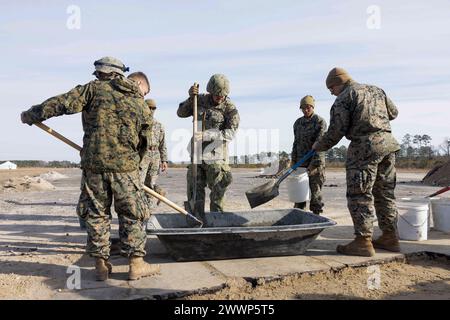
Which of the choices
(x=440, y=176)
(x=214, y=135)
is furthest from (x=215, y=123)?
(x=440, y=176)

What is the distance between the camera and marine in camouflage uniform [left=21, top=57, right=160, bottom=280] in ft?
11.7

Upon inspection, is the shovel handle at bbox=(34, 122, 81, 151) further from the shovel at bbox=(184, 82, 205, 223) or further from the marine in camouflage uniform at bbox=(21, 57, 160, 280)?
the shovel at bbox=(184, 82, 205, 223)

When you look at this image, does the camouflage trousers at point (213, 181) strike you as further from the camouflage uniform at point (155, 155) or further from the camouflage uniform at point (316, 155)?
the camouflage uniform at point (316, 155)

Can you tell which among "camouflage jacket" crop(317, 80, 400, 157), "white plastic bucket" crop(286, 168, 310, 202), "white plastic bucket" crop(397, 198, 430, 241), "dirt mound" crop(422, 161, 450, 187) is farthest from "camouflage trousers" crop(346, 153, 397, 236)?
"dirt mound" crop(422, 161, 450, 187)

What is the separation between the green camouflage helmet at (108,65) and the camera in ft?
12.4

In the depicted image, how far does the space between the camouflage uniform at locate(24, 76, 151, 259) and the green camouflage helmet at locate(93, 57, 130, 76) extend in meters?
0.15

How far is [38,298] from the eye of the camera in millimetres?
3322

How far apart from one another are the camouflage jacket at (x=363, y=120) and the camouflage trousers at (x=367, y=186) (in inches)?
5.3

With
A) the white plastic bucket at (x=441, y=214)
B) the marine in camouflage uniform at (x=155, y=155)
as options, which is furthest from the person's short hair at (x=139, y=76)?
the white plastic bucket at (x=441, y=214)

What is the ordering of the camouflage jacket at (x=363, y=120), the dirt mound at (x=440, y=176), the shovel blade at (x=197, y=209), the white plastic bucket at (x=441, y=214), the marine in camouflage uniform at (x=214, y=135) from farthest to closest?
1. the dirt mound at (x=440, y=176)
2. the white plastic bucket at (x=441, y=214)
3. the marine in camouflage uniform at (x=214, y=135)
4. the shovel blade at (x=197, y=209)
5. the camouflage jacket at (x=363, y=120)

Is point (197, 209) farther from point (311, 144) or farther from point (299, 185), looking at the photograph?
point (311, 144)
